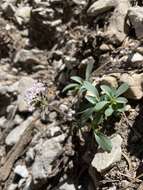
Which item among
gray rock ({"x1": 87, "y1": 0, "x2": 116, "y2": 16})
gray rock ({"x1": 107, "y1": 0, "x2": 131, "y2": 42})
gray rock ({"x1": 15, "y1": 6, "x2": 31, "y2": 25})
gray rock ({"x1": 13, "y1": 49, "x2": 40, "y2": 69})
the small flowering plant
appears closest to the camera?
the small flowering plant

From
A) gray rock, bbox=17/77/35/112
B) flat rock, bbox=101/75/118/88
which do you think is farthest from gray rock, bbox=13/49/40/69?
flat rock, bbox=101/75/118/88

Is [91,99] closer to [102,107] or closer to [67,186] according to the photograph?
[102,107]

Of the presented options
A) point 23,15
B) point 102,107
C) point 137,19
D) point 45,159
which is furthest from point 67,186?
point 23,15

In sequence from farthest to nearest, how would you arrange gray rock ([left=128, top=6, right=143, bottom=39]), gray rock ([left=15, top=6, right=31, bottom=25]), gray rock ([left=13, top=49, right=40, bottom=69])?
gray rock ([left=15, top=6, right=31, bottom=25]) → gray rock ([left=13, top=49, right=40, bottom=69]) → gray rock ([left=128, top=6, right=143, bottom=39])

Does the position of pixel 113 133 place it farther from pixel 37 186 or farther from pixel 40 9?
pixel 40 9

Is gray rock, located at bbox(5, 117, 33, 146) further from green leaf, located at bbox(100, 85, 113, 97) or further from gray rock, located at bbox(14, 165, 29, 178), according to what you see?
green leaf, located at bbox(100, 85, 113, 97)

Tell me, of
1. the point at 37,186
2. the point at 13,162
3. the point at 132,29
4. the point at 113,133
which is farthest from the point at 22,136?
the point at 132,29

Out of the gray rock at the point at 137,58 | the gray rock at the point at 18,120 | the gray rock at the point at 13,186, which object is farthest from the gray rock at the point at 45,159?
the gray rock at the point at 137,58
